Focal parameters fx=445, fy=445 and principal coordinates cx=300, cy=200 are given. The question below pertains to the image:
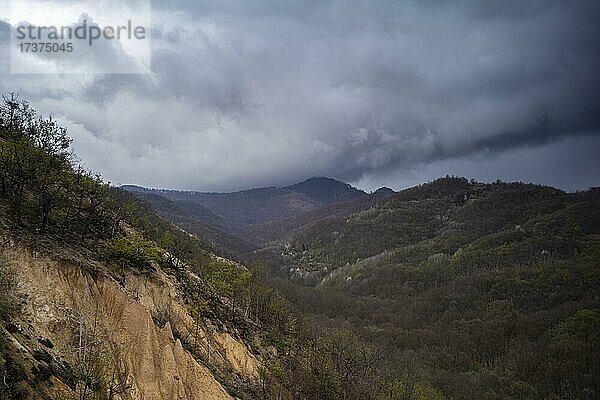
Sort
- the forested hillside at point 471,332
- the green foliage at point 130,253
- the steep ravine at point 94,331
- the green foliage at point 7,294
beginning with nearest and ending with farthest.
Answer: the green foliage at point 7,294 → the steep ravine at point 94,331 → the green foliage at point 130,253 → the forested hillside at point 471,332

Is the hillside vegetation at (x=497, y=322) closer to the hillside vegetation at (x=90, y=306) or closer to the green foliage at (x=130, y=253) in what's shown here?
the hillside vegetation at (x=90, y=306)

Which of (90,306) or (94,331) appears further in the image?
(90,306)

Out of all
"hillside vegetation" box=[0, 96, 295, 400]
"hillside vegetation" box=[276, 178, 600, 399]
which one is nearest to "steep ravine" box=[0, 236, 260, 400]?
"hillside vegetation" box=[0, 96, 295, 400]

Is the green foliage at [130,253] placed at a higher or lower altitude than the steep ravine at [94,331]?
higher

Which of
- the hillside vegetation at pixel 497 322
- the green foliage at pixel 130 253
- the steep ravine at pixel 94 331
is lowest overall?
the hillside vegetation at pixel 497 322

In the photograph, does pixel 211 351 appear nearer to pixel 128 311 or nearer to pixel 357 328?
pixel 128 311

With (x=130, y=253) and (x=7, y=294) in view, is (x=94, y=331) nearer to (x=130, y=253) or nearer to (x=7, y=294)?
(x=7, y=294)

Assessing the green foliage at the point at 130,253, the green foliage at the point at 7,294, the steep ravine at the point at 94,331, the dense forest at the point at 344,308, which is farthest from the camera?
the green foliage at the point at 130,253

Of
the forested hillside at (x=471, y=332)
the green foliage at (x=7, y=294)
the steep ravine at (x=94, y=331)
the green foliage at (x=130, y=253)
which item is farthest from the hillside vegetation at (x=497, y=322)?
the green foliage at (x=7, y=294)

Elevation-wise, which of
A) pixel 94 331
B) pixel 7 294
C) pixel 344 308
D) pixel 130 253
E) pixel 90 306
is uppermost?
pixel 130 253

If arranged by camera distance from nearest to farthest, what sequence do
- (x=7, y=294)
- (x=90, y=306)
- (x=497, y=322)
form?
(x=7, y=294)
(x=90, y=306)
(x=497, y=322)

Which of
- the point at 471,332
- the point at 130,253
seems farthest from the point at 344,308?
the point at 130,253
